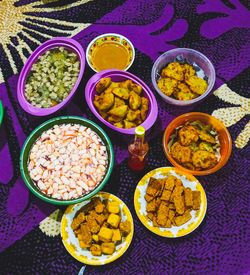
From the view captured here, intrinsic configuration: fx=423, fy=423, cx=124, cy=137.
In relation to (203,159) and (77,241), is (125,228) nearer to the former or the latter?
(77,241)

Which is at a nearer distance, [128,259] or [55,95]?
[128,259]

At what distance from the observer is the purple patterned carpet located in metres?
1.58

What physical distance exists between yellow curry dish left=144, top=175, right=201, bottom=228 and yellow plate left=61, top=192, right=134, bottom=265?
0.10 metres

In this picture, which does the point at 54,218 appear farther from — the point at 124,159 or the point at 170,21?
the point at 170,21

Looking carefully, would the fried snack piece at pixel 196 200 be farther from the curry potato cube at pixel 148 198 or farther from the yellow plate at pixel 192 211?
the curry potato cube at pixel 148 198

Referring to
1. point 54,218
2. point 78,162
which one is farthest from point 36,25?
point 54,218

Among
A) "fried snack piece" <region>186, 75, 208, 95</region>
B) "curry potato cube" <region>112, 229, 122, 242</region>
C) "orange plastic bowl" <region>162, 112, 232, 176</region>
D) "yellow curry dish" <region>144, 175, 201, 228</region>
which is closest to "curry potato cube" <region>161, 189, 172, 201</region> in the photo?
"yellow curry dish" <region>144, 175, 201, 228</region>

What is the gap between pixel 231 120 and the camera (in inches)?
70.1

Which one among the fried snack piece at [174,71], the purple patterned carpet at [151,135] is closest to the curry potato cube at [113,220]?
the purple patterned carpet at [151,135]

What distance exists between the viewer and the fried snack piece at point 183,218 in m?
1.57

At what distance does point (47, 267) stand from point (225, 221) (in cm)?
69

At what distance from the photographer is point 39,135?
1672 millimetres

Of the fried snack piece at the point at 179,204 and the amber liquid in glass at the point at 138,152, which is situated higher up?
the amber liquid in glass at the point at 138,152

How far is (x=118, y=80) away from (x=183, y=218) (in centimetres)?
63
